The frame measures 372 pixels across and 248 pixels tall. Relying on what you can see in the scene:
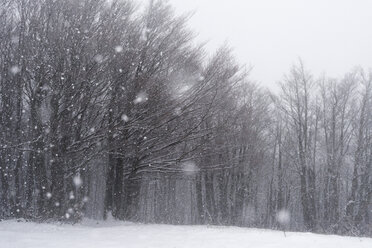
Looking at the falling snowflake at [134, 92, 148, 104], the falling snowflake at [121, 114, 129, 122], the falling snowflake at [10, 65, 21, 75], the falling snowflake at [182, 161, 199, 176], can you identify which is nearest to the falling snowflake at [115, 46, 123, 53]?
the falling snowflake at [134, 92, 148, 104]

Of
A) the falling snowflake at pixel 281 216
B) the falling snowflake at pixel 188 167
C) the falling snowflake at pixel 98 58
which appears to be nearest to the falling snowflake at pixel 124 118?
the falling snowflake at pixel 98 58

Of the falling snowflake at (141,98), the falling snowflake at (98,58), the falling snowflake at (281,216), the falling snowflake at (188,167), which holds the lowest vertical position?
the falling snowflake at (281,216)

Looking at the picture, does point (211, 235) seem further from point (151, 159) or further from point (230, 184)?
point (230, 184)

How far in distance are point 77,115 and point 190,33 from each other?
5.61 m

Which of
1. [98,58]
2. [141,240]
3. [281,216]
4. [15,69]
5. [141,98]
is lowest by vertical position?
[281,216]

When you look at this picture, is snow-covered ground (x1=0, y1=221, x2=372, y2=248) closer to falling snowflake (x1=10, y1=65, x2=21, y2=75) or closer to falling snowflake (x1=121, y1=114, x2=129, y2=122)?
falling snowflake (x1=121, y1=114, x2=129, y2=122)

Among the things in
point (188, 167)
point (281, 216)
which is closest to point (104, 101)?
point (188, 167)

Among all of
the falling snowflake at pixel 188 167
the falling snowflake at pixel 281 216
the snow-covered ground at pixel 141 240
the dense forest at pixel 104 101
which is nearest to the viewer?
the snow-covered ground at pixel 141 240

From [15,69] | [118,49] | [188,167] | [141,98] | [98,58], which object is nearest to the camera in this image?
[98,58]

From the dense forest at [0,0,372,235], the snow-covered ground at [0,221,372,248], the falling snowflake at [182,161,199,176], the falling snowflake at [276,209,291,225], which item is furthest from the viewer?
the falling snowflake at [276,209,291,225]

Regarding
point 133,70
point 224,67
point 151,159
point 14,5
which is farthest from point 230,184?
point 14,5

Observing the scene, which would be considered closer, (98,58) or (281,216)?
(98,58)

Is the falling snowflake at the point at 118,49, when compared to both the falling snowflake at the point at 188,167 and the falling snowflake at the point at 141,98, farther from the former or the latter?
the falling snowflake at the point at 188,167

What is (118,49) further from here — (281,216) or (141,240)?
(281,216)
